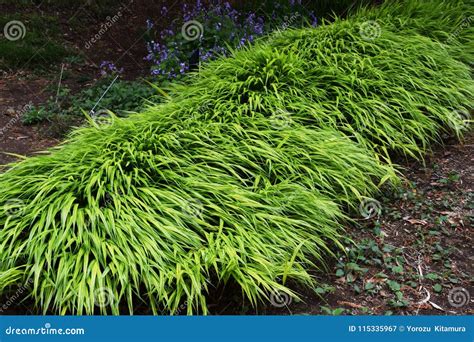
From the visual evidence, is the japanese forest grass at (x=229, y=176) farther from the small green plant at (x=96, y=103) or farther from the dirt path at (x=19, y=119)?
the dirt path at (x=19, y=119)

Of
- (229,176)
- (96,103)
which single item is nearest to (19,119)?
(96,103)

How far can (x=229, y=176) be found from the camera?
10.5 ft

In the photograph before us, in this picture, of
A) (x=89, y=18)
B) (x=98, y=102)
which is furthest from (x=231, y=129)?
(x=89, y=18)

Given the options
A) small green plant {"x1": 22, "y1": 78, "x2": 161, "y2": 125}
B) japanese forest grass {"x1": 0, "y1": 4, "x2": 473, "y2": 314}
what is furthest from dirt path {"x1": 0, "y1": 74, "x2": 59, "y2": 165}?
japanese forest grass {"x1": 0, "y1": 4, "x2": 473, "y2": 314}

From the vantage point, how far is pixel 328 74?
421 centimetres

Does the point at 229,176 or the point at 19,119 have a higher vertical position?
the point at 19,119

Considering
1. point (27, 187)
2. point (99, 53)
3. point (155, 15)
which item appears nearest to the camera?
point (27, 187)

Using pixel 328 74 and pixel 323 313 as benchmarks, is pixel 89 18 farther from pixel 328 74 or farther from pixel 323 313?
pixel 323 313

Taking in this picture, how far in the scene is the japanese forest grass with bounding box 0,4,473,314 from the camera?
2607mm

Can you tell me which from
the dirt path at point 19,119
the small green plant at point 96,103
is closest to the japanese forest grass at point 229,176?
the small green plant at point 96,103

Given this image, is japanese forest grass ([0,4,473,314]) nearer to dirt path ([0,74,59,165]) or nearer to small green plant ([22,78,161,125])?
small green plant ([22,78,161,125])

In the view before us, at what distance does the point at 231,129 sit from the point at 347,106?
96 centimetres

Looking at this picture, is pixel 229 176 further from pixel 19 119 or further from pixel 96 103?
pixel 19 119

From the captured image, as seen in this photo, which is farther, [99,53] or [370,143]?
[99,53]
